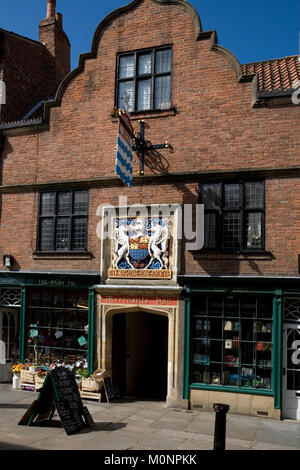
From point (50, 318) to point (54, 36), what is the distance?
12.3 m

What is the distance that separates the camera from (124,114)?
38.2 feet

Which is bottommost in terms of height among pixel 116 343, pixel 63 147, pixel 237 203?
pixel 116 343

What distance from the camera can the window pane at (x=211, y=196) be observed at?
12.1 m

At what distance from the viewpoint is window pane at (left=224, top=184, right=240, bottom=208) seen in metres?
12.0

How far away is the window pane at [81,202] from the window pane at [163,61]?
4.21 m

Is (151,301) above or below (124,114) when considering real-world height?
below

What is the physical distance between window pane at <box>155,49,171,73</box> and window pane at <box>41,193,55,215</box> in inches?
195

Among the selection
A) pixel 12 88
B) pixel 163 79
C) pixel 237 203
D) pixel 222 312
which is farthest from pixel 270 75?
pixel 12 88

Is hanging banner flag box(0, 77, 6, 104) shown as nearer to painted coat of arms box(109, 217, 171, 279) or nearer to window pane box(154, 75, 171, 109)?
window pane box(154, 75, 171, 109)

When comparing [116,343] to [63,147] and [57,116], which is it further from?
[57,116]

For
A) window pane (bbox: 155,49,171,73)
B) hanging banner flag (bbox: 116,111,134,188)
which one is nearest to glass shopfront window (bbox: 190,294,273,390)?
hanging banner flag (bbox: 116,111,134,188)

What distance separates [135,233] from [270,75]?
6.43 metres

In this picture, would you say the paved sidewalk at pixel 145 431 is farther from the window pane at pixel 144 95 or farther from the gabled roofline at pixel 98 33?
the gabled roofline at pixel 98 33

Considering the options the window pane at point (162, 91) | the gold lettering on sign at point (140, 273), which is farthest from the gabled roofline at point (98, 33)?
the gold lettering on sign at point (140, 273)
